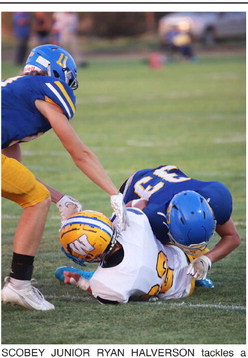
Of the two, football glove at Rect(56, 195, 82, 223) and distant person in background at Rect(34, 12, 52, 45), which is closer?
football glove at Rect(56, 195, 82, 223)

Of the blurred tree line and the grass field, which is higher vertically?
the grass field

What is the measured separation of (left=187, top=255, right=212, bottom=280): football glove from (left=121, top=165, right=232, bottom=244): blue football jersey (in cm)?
28

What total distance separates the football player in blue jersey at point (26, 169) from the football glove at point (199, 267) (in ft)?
1.91

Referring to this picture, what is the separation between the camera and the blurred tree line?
36.7m

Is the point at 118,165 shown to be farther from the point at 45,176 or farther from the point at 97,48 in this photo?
the point at 97,48

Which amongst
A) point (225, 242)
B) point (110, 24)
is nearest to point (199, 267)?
point (225, 242)

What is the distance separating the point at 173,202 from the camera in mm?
5586

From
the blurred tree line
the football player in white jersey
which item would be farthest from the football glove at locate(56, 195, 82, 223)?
the blurred tree line

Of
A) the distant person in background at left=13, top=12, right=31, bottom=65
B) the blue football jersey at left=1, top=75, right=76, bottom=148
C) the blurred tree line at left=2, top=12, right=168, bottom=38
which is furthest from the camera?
the blurred tree line at left=2, top=12, right=168, bottom=38

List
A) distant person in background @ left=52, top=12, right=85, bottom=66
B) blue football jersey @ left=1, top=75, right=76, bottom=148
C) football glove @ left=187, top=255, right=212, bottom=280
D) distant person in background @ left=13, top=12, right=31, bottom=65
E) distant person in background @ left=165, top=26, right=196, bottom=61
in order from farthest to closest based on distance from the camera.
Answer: distant person in background @ left=165, top=26, right=196, bottom=61
distant person in background @ left=52, top=12, right=85, bottom=66
distant person in background @ left=13, top=12, right=31, bottom=65
football glove @ left=187, top=255, right=212, bottom=280
blue football jersey @ left=1, top=75, right=76, bottom=148

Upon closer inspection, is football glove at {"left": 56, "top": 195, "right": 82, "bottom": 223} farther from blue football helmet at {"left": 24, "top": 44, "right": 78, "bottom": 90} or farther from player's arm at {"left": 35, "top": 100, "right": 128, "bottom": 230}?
blue football helmet at {"left": 24, "top": 44, "right": 78, "bottom": 90}

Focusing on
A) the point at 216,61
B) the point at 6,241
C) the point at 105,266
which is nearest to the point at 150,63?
the point at 216,61

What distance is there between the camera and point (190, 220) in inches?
214

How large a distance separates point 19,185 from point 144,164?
5.60 meters
